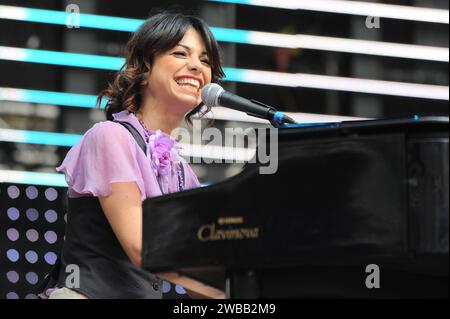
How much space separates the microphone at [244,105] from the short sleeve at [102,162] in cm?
39

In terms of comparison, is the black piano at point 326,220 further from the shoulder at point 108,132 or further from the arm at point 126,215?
the shoulder at point 108,132

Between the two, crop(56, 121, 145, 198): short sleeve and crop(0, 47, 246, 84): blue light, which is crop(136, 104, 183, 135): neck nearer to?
crop(56, 121, 145, 198): short sleeve

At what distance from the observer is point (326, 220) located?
8.58 feet

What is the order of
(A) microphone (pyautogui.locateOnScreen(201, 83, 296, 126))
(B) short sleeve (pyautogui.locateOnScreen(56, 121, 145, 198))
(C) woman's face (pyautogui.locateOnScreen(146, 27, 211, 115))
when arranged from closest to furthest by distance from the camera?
(A) microphone (pyautogui.locateOnScreen(201, 83, 296, 126)), (B) short sleeve (pyautogui.locateOnScreen(56, 121, 145, 198)), (C) woman's face (pyautogui.locateOnScreen(146, 27, 211, 115))

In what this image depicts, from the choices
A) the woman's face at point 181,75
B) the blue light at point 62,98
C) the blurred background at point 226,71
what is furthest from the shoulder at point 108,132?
the blue light at point 62,98

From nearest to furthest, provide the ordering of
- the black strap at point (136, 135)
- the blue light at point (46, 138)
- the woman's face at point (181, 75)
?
the black strap at point (136, 135) < the woman's face at point (181, 75) < the blue light at point (46, 138)

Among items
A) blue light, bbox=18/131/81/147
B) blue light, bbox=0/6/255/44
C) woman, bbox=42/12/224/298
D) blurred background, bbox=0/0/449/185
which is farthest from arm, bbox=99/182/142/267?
blue light, bbox=0/6/255/44

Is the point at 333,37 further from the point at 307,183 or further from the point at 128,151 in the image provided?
the point at 307,183

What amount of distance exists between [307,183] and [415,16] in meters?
4.48

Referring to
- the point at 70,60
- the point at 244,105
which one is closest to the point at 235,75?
the point at 70,60

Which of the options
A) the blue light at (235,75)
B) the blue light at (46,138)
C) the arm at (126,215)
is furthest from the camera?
the blue light at (235,75)

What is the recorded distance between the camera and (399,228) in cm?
254

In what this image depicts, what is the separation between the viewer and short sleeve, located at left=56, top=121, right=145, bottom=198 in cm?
350

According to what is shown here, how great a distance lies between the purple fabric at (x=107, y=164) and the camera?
3506 millimetres
